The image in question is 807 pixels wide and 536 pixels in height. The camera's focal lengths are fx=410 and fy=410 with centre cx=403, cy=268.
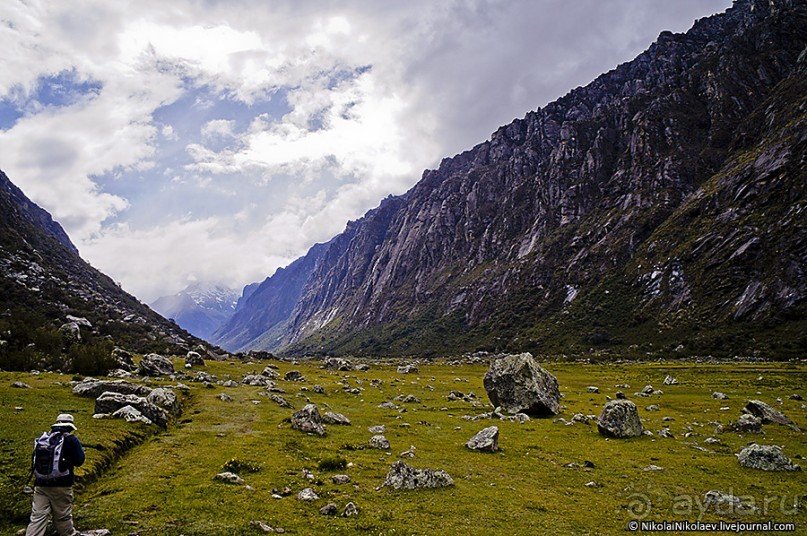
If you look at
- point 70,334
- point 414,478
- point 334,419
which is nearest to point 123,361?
point 70,334

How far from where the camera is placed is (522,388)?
46688 millimetres

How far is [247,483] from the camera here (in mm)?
20547

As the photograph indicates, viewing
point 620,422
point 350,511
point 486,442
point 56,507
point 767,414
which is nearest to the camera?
point 56,507

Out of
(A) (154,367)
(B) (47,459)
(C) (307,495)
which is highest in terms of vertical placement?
(B) (47,459)

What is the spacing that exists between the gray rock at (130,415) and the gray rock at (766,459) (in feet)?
130

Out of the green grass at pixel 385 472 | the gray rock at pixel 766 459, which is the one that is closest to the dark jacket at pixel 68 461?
the green grass at pixel 385 472

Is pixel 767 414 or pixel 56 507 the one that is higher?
pixel 56 507

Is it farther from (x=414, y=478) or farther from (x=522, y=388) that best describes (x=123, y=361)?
(x=414, y=478)

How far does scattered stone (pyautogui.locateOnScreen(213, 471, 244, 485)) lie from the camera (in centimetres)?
2049

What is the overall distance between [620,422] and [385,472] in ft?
70.8

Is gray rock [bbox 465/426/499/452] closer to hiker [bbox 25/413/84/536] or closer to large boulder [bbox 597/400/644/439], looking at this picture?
large boulder [bbox 597/400/644/439]

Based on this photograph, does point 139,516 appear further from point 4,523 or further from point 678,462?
point 678,462

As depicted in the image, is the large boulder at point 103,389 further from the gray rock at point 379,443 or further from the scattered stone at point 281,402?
the gray rock at point 379,443

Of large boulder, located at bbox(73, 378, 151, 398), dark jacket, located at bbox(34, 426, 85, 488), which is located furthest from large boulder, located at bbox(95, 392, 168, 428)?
dark jacket, located at bbox(34, 426, 85, 488)
